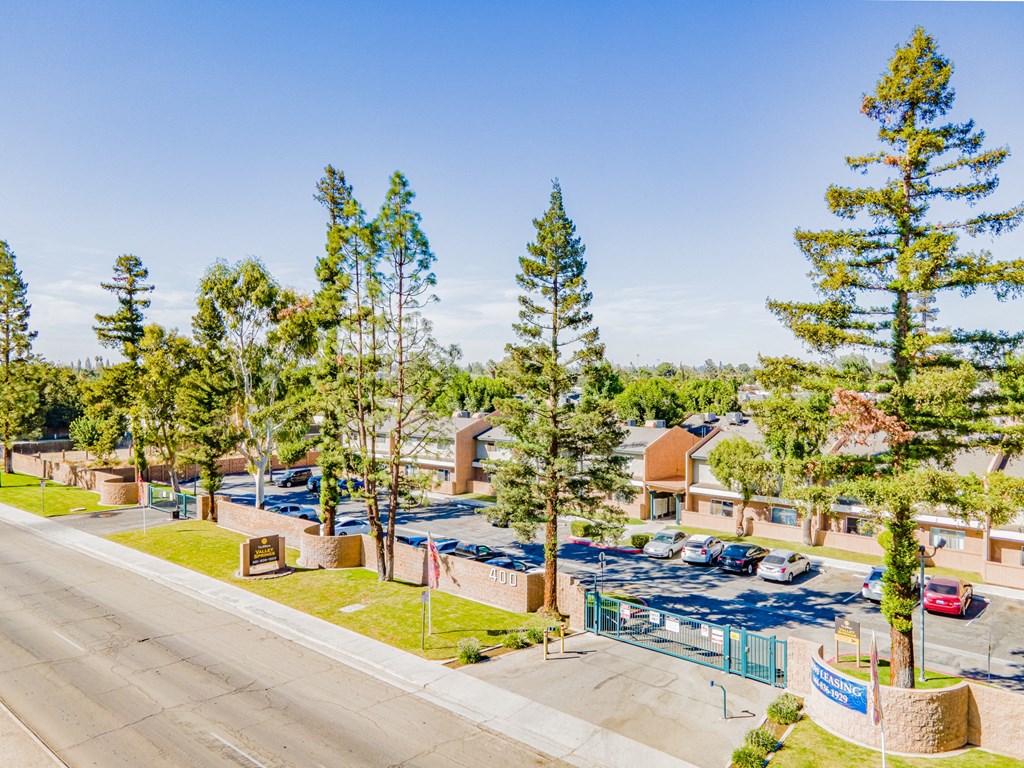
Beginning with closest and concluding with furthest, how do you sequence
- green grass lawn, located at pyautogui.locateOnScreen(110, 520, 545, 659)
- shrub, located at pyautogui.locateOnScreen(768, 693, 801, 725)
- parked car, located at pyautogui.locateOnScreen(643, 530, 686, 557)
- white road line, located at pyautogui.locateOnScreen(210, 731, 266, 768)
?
white road line, located at pyautogui.locateOnScreen(210, 731, 266, 768) < shrub, located at pyautogui.locateOnScreen(768, 693, 801, 725) < green grass lawn, located at pyautogui.locateOnScreen(110, 520, 545, 659) < parked car, located at pyautogui.locateOnScreen(643, 530, 686, 557)

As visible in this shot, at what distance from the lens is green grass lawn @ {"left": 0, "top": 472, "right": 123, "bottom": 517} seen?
43438 millimetres

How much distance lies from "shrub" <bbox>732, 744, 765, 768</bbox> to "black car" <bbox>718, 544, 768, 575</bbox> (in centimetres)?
2001

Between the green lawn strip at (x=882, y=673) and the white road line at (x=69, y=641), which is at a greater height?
the white road line at (x=69, y=641)

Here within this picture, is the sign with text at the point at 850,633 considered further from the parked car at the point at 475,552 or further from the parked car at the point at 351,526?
the parked car at the point at 351,526

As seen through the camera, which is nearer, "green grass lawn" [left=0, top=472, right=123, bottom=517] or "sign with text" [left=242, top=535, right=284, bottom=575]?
"sign with text" [left=242, top=535, right=284, bottom=575]

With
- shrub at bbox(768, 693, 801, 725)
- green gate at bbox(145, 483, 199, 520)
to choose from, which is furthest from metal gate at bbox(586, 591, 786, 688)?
green gate at bbox(145, 483, 199, 520)

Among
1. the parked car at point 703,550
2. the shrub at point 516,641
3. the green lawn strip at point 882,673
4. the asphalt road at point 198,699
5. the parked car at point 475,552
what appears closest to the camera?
the asphalt road at point 198,699

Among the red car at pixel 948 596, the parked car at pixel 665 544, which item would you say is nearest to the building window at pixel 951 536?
the red car at pixel 948 596

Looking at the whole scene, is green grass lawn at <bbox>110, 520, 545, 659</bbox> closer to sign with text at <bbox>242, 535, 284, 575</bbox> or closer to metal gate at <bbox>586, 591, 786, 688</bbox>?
sign with text at <bbox>242, 535, 284, 575</bbox>

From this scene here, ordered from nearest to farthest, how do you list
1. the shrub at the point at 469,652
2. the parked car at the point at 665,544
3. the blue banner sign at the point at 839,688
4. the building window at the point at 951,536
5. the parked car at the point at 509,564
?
the blue banner sign at the point at 839,688 < the shrub at the point at 469,652 < the parked car at the point at 509,564 < the building window at the point at 951,536 < the parked car at the point at 665,544

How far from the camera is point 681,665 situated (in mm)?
20469

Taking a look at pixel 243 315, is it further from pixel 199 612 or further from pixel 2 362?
pixel 2 362

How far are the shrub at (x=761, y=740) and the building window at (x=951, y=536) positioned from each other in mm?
25878

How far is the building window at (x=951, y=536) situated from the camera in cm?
3527
